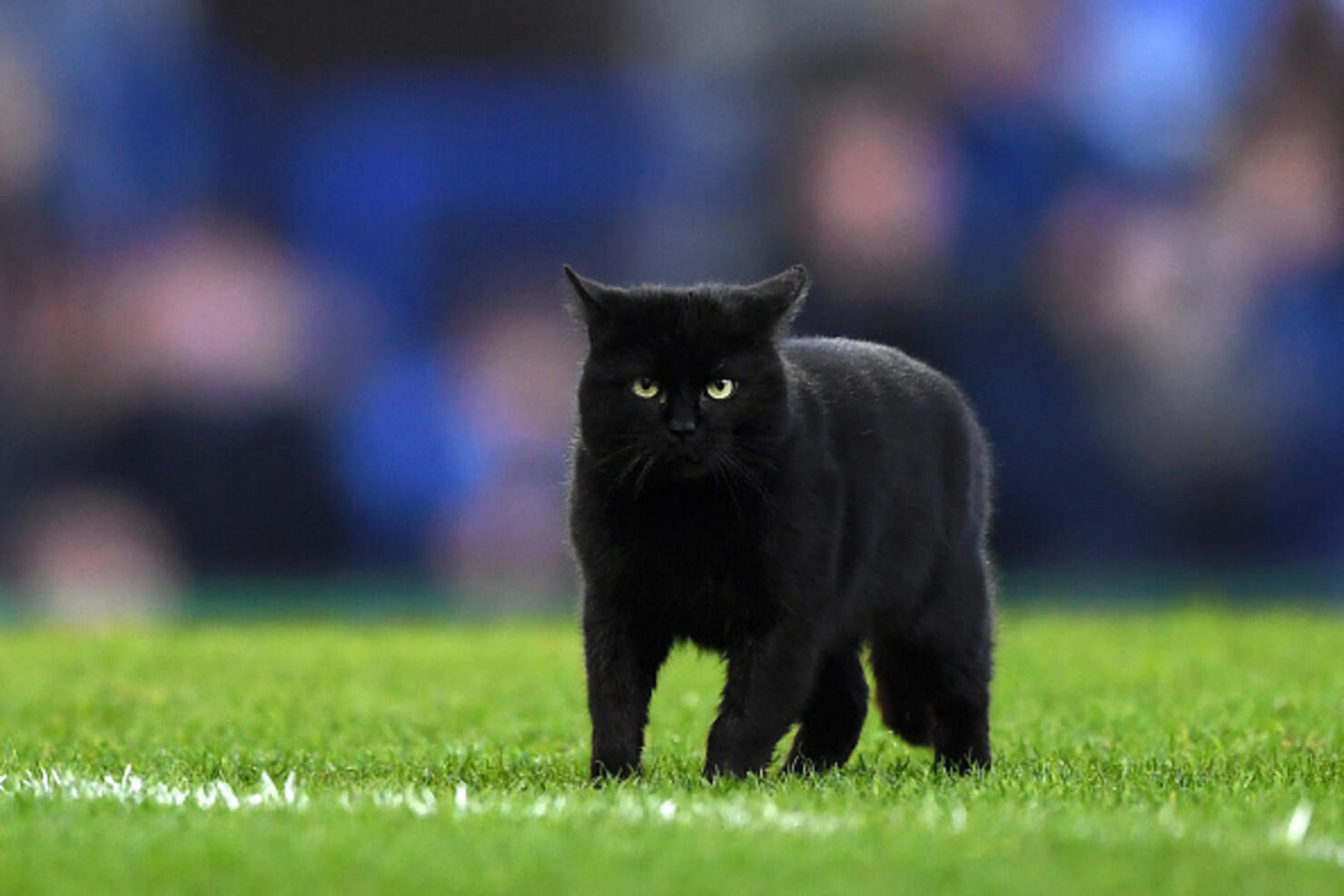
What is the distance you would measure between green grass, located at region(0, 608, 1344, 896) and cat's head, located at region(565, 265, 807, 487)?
916 mm

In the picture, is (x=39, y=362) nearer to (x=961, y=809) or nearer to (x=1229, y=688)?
(x=1229, y=688)

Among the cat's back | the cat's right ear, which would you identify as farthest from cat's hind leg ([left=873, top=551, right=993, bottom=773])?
the cat's right ear

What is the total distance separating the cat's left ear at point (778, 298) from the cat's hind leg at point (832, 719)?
1403 millimetres

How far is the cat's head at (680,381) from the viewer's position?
238 inches

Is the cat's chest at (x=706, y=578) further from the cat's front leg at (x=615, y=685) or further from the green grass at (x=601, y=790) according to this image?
the green grass at (x=601, y=790)

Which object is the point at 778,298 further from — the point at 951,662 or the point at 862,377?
the point at 951,662

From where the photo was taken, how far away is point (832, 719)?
725 cm

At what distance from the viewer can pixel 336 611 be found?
1585 centimetres

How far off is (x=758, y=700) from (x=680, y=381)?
93 cm

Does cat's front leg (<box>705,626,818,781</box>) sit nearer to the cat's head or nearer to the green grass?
the green grass

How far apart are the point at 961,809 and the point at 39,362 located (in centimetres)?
1205

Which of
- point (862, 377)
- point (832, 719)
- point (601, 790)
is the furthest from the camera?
point (832, 719)

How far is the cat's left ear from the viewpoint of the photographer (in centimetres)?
623

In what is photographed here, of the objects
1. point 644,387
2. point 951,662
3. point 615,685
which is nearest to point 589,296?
point 644,387
